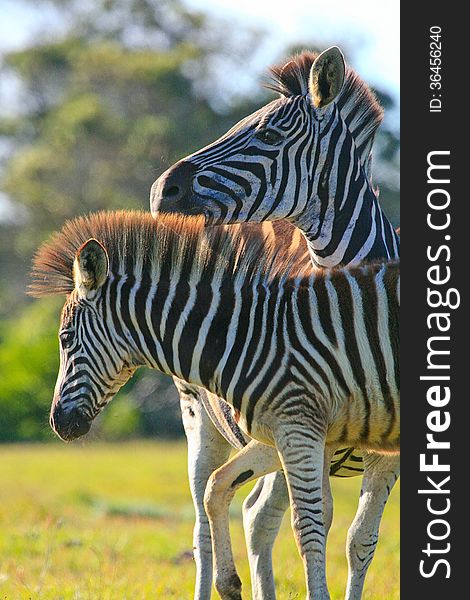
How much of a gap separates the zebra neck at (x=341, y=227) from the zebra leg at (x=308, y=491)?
151cm

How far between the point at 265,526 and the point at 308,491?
190 centimetres

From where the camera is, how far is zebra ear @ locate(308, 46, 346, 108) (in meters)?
6.86

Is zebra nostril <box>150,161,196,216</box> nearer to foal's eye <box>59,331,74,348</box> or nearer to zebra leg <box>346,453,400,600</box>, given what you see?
foal's eye <box>59,331,74,348</box>

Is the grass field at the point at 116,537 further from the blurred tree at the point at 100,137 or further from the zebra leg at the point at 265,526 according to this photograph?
the blurred tree at the point at 100,137

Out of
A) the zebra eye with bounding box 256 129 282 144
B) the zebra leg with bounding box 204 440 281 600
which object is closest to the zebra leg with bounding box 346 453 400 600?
the zebra leg with bounding box 204 440 281 600

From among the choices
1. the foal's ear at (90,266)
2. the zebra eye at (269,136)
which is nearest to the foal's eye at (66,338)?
the foal's ear at (90,266)

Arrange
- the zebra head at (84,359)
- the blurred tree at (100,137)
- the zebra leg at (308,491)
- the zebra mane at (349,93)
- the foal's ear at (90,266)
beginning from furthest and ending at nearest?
the blurred tree at (100,137)
the zebra mane at (349,93)
the zebra head at (84,359)
the foal's ear at (90,266)
the zebra leg at (308,491)

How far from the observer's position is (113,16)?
53406mm

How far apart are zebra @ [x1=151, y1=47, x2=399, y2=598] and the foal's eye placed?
Result: 958 mm

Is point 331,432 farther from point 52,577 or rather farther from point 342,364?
point 52,577

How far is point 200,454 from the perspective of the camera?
771 centimetres

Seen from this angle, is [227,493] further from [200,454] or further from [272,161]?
[272,161]

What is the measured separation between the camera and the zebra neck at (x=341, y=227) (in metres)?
7.04

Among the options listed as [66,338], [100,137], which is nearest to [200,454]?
[66,338]
